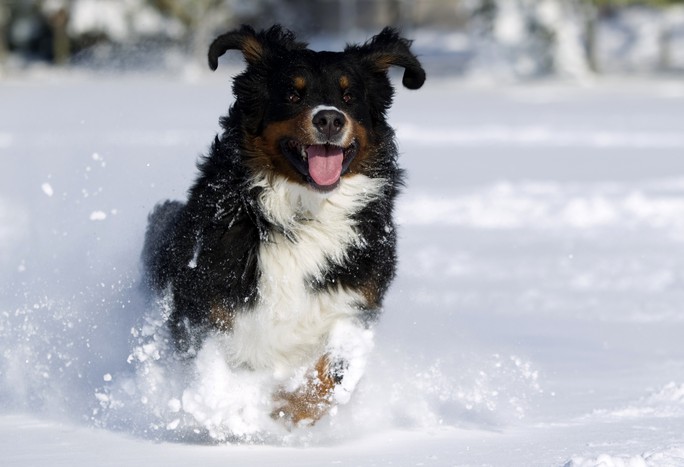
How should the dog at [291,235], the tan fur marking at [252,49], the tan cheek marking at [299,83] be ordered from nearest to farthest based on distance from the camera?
1. the dog at [291,235]
2. the tan cheek marking at [299,83]
3. the tan fur marking at [252,49]

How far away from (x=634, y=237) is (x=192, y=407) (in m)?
7.38

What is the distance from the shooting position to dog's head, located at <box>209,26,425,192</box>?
18.3 ft

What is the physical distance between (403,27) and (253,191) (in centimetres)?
2707

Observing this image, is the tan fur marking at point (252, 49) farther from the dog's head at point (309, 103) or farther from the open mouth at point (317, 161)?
the open mouth at point (317, 161)

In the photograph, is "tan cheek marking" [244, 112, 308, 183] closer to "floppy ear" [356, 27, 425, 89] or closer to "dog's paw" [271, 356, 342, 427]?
"floppy ear" [356, 27, 425, 89]

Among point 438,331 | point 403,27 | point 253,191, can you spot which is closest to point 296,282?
point 253,191

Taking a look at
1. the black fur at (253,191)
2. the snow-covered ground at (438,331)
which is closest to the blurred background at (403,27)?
the snow-covered ground at (438,331)

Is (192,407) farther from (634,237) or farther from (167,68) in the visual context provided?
(167,68)

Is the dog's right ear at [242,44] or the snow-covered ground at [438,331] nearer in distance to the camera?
the snow-covered ground at [438,331]

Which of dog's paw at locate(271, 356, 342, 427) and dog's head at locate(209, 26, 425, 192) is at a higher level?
dog's head at locate(209, 26, 425, 192)

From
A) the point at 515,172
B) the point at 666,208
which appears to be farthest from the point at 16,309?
the point at 515,172

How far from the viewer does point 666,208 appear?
13508 mm

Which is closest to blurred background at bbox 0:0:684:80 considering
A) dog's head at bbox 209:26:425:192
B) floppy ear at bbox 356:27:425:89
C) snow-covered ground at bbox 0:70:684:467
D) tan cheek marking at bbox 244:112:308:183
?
snow-covered ground at bbox 0:70:684:467

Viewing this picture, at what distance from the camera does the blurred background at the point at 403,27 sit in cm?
3756
